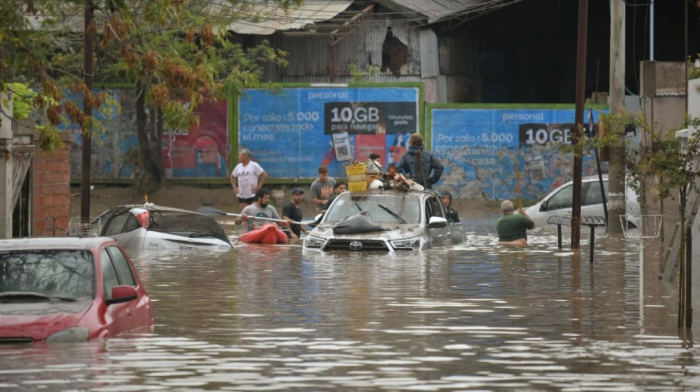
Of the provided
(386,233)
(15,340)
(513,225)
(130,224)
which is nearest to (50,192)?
(130,224)

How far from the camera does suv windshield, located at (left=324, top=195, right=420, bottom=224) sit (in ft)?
76.6

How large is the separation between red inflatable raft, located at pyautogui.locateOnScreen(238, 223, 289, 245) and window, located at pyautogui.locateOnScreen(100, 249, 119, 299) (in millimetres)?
13703

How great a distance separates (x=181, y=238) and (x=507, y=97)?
25804mm

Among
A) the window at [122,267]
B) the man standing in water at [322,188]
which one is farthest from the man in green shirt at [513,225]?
the window at [122,267]

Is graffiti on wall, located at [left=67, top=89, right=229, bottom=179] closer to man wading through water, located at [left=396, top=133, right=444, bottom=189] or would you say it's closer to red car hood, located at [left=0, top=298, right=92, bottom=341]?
man wading through water, located at [left=396, top=133, right=444, bottom=189]

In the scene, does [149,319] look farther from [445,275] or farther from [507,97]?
[507,97]

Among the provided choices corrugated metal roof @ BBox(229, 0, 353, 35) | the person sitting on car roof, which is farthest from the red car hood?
corrugated metal roof @ BBox(229, 0, 353, 35)

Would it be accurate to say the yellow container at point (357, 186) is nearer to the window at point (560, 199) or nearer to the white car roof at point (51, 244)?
the window at point (560, 199)

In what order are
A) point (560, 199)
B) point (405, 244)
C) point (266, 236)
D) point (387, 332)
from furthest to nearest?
point (560, 199), point (266, 236), point (405, 244), point (387, 332)

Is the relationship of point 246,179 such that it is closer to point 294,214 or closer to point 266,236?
point 294,214

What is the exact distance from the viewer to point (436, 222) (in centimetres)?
2298

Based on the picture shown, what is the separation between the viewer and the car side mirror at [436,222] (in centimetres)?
2298

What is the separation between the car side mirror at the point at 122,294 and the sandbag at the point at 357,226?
35.6 ft

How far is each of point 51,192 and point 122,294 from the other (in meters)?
14.0
